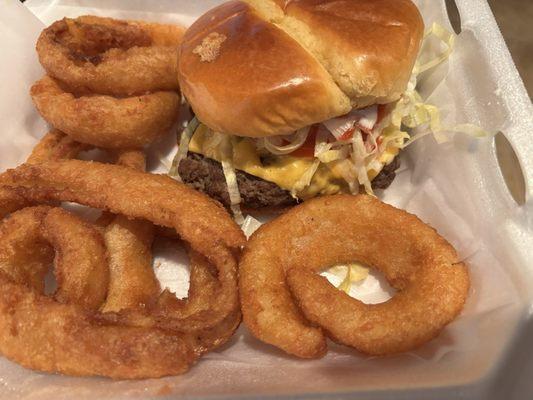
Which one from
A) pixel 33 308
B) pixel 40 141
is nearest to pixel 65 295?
pixel 33 308

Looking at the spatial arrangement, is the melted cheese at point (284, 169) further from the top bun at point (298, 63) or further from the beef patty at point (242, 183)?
the top bun at point (298, 63)

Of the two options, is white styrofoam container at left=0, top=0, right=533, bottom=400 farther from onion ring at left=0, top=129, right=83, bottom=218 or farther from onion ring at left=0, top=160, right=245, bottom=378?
A: onion ring at left=0, top=129, right=83, bottom=218

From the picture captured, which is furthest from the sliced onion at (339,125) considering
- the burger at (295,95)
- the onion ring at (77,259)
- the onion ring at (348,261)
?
the onion ring at (77,259)

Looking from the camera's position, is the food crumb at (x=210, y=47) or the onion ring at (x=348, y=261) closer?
the onion ring at (x=348, y=261)

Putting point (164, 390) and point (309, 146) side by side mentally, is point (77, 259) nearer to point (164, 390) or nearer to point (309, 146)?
point (164, 390)

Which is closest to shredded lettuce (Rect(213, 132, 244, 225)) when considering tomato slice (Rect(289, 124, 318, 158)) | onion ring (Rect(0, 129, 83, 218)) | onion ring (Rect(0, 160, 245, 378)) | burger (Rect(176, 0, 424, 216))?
burger (Rect(176, 0, 424, 216))

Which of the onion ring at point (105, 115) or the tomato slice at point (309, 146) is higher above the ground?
the onion ring at point (105, 115)

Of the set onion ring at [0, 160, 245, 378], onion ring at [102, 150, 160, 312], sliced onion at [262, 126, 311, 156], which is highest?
sliced onion at [262, 126, 311, 156]
